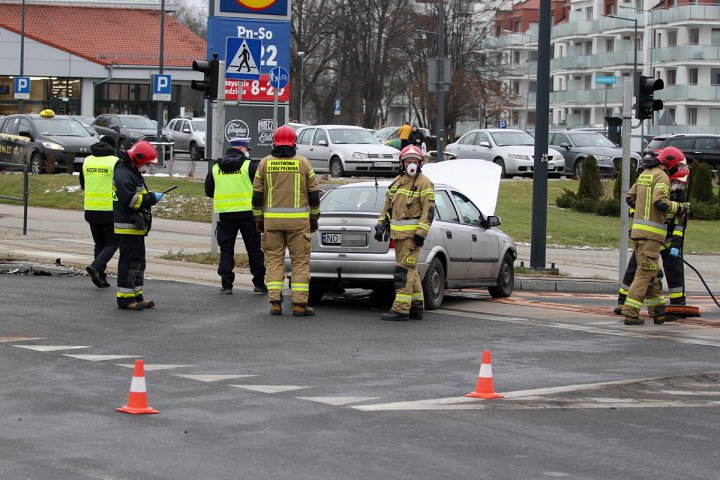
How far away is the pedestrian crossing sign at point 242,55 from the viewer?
19.6 metres

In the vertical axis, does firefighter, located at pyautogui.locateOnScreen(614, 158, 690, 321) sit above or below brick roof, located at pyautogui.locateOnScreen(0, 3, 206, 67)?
below

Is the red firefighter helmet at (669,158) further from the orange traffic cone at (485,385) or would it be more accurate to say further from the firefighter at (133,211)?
the orange traffic cone at (485,385)

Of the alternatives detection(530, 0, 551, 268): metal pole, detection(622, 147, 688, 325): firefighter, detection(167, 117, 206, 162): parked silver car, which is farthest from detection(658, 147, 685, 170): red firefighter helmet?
detection(167, 117, 206, 162): parked silver car

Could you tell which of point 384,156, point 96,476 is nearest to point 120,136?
point 384,156

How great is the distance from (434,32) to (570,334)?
63583 mm

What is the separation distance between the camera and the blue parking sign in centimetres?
3988

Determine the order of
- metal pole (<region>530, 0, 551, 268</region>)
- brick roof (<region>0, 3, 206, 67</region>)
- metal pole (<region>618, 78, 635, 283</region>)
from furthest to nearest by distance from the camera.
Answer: brick roof (<region>0, 3, 206, 67</region>), metal pole (<region>530, 0, 551, 268</region>), metal pole (<region>618, 78, 635, 283</region>)

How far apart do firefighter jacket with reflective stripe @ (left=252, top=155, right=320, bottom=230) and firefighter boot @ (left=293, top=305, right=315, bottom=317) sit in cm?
83

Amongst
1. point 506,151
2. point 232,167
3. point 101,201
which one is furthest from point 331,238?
point 506,151

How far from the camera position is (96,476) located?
21.8ft

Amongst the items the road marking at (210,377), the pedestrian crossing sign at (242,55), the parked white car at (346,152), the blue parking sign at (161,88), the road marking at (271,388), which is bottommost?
the road marking at (271,388)

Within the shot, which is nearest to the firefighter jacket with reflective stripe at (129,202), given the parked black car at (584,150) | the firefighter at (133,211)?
the firefighter at (133,211)

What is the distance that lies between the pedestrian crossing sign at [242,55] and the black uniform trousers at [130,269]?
231 inches

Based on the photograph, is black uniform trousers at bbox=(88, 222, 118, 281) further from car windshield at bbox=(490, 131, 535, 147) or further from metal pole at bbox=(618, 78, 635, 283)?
car windshield at bbox=(490, 131, 535, 147)
